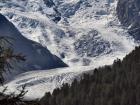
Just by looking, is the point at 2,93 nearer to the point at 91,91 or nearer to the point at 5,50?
the point at 5,50

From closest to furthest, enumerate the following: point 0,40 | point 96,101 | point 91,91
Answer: point 0,40
point 96,101
point 91,91

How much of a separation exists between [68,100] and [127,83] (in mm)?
18958

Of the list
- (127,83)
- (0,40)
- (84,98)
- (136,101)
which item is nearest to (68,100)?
(84,98)

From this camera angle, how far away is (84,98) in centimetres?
19925

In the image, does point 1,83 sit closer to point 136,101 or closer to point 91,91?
point 136,101

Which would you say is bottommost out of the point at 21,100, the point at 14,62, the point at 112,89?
Result: the point at 21,100

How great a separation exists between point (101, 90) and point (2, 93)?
183 m

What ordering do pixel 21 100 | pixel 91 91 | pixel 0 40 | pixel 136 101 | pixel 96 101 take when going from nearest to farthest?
1. pixel 21 100
2. pixel 0 40
3. pixel 136 101
4. pixel 96 101
5. pixel 91 91

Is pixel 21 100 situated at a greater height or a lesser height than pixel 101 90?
lesser

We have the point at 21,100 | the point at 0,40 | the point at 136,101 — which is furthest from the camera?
the point at 136,101

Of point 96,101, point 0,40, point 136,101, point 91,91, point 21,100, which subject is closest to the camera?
point 21,100

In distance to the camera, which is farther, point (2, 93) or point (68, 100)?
point (68, 100)

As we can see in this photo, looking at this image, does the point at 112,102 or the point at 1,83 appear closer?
the point at 1,83

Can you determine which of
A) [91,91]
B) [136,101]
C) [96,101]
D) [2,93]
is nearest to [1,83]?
[2,93]
